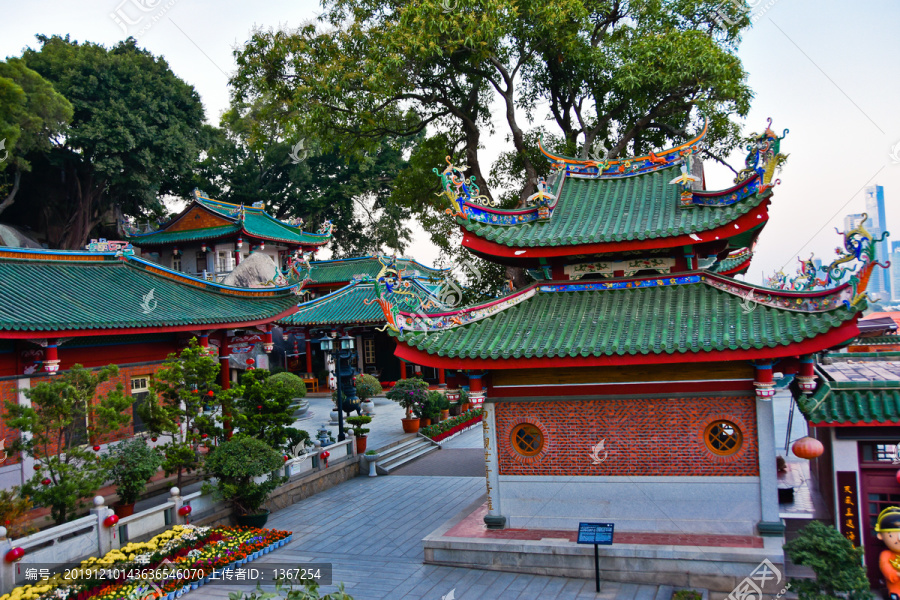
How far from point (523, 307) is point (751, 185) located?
151 inches

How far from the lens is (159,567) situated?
9000mm

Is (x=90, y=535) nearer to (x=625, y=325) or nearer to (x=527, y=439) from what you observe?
(x=527, y=439)

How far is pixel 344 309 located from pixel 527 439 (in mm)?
21465

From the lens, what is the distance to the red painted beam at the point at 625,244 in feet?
29.3

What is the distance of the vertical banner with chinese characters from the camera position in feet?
26.3

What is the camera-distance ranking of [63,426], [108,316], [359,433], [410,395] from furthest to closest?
1. [410,395]
2. [359,433]
3. [108,316]
4. [63,426]

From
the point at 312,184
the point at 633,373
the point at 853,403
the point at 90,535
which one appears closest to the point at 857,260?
the point at 853,403

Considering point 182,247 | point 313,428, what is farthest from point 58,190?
point 313,428

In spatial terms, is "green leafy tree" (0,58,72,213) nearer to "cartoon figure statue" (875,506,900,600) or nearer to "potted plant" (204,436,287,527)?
"potted plant" (204,436,287,527)

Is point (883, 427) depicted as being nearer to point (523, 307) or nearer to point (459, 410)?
point (523, 307)

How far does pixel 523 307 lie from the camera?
10008 millimetres

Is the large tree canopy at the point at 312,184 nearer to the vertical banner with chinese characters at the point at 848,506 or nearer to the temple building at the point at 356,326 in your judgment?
the temple building at the point at 356,326

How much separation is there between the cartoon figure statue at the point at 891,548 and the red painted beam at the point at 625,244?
4.06 meters

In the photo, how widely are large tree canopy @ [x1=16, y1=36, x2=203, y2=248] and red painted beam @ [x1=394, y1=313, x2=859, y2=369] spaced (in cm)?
3176
